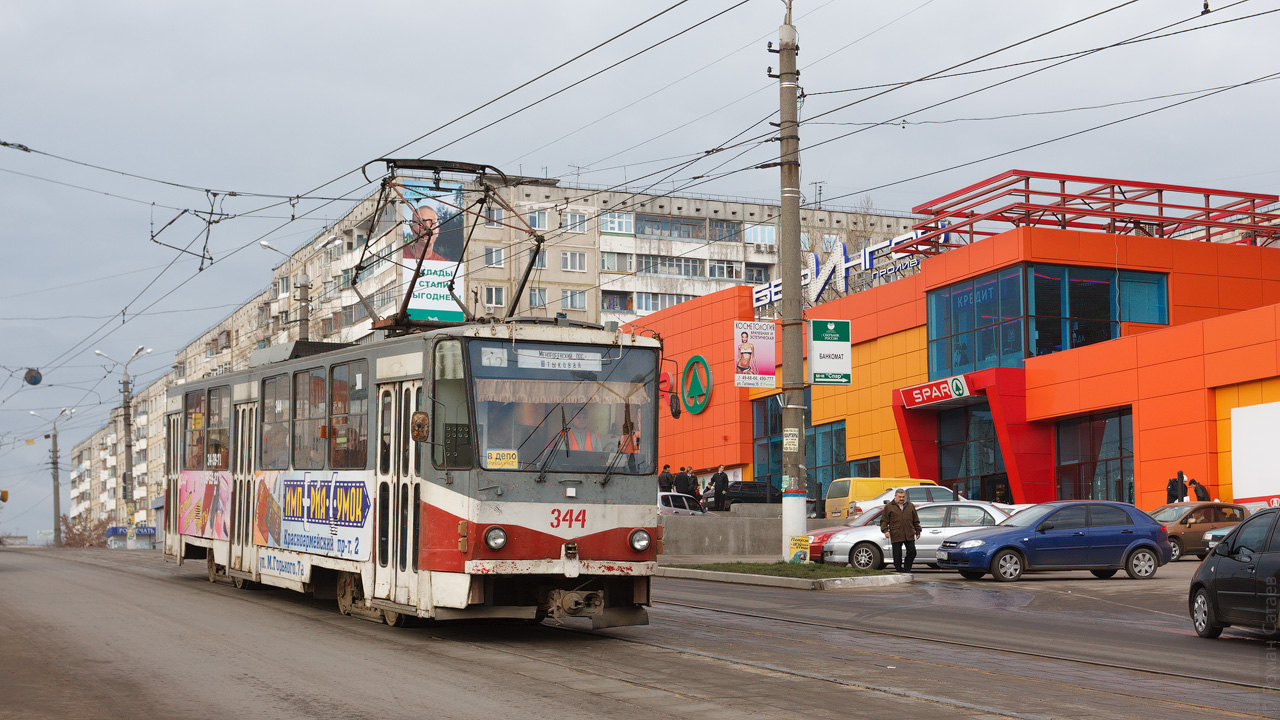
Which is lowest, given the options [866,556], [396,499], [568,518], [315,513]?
[866,556]

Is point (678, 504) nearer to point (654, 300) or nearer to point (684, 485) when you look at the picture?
point (684, 485)

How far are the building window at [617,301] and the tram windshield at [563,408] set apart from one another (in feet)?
233

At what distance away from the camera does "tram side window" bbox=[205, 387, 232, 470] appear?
1855 centimetres

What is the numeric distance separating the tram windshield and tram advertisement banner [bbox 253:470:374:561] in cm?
219

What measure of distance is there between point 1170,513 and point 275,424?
2182 cm

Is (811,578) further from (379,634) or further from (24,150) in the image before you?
(24,150)

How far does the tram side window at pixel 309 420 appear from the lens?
49.2ft

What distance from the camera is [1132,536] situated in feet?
76.1

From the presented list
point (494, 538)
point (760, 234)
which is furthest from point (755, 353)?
point (760, 234)

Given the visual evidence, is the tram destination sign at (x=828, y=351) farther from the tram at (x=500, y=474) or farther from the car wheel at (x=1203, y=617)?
the tram at (x=500, y=474)

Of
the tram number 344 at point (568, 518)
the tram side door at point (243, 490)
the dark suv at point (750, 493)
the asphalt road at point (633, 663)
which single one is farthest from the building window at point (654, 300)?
the tram number 344 at point (568, 518)

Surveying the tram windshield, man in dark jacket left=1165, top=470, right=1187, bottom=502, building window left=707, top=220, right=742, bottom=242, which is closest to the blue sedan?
man in dark jacket left=1165, top=470, right=1187, bottom=502

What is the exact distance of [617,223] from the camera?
85.8 m

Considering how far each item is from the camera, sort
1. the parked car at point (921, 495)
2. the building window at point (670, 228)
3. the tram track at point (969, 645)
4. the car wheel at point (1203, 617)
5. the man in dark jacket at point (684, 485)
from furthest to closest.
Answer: the building window at point (670, 228)
the man in dark jacket at point (684, 485)
the parked car at point (921, 495)
the car wheel at point (1203, 617)
the tram track at point (969, 645)
